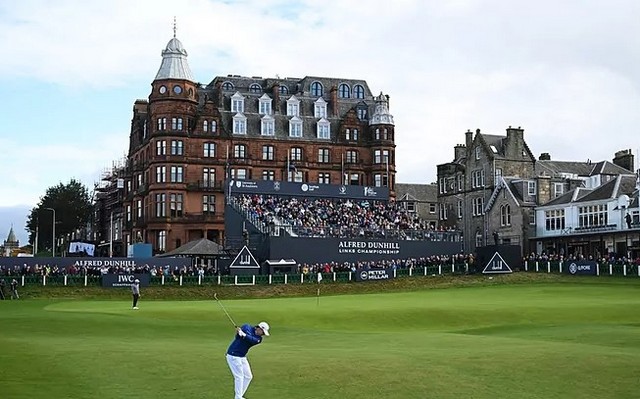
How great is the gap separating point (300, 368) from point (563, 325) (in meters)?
20.9

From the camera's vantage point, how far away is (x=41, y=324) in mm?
39156

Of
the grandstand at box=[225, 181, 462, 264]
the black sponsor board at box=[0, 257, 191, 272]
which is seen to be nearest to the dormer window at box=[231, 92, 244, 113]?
the grandstand at box=[225, 181, 462, 264]

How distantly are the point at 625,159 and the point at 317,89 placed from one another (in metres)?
40.3

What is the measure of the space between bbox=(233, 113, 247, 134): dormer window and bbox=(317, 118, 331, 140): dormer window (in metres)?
9.81

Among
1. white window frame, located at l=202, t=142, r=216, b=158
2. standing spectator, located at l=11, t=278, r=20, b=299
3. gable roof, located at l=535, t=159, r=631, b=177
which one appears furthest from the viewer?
white window frame, located at l=202, t=142, r=216, b=158

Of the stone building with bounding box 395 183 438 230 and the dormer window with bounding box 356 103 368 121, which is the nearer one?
the dormer window with bounding box 356 103 368 121

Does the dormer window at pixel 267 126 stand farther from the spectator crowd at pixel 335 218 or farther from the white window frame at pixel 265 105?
the spectator crowd at pixel 335 218

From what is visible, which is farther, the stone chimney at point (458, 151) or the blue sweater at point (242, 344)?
the stone chimney at point (458, 151)

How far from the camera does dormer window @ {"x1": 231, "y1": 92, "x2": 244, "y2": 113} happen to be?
360ft

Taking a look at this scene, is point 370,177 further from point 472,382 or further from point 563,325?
point 472,382

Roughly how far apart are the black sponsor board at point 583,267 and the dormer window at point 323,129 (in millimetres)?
44066

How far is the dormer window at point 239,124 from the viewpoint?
4245 inches

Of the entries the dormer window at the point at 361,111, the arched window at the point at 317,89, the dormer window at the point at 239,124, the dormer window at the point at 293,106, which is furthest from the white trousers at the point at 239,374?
the arched window at the point at 317,89

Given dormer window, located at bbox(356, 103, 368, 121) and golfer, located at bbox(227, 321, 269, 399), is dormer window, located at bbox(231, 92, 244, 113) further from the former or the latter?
golfer, located at bbox(227, 321, 269, 399)
